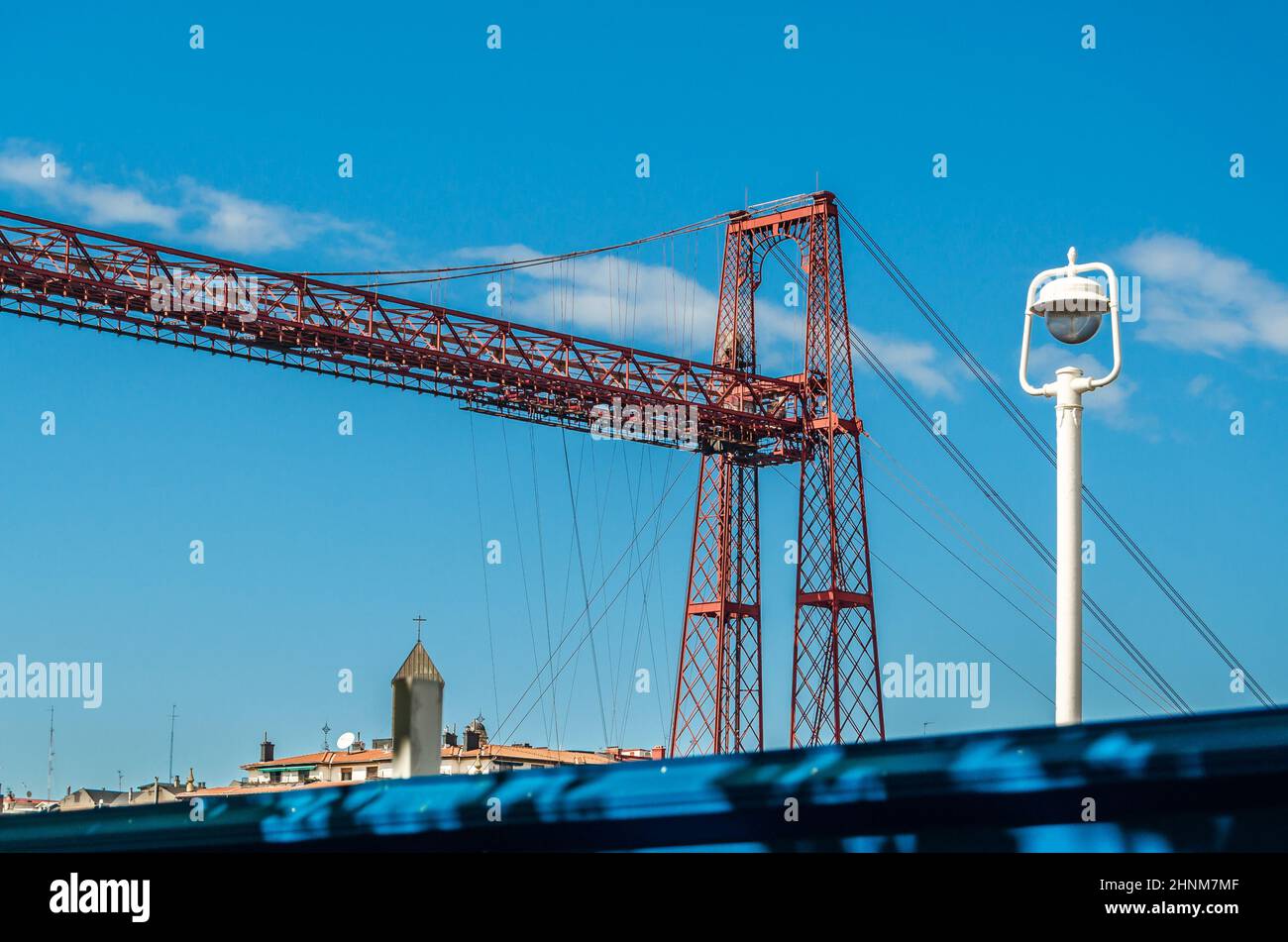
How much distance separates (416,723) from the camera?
440 inches

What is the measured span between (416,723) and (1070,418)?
15.5 feet

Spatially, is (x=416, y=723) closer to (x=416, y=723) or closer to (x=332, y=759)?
(x=416, y=723)

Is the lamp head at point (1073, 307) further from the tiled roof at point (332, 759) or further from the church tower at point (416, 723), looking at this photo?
the tiled roof at point (332, 759)

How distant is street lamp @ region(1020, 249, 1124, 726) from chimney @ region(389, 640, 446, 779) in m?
4.41

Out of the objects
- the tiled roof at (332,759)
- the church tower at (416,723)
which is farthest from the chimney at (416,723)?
the tiled roof at (332,759)

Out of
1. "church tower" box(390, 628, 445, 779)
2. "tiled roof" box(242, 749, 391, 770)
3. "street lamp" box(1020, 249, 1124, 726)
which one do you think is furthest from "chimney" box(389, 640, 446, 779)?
"tiled roof" box(242, 749, 391, 770)

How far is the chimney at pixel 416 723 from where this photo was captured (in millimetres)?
11172

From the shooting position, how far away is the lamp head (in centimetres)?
851

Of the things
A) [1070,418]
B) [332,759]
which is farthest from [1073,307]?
[332,759]

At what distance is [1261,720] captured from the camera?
593 cm
